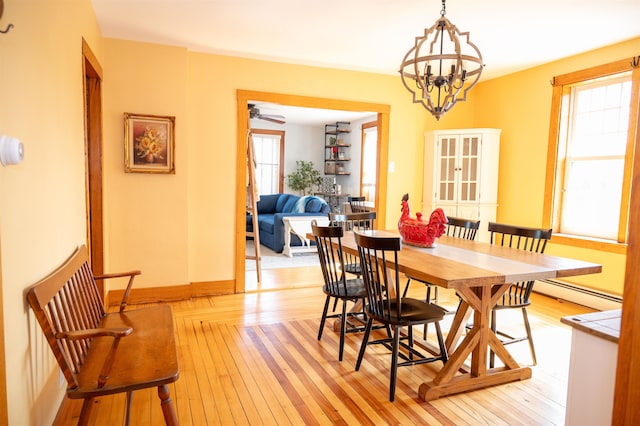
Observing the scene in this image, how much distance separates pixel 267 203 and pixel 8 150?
7.17m

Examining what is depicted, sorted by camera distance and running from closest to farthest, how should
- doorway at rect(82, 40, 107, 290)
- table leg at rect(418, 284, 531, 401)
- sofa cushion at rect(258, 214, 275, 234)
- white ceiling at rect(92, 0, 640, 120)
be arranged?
table leg at rect(418, 284, 531, 401) → white ceiling at rect(92, 0, 640, 120) → doorway at rect(82, 40, 107, 290) → sofa cushion at rect(258, 214, 275, 234)

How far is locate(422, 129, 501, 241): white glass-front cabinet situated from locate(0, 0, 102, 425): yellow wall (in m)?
3.96

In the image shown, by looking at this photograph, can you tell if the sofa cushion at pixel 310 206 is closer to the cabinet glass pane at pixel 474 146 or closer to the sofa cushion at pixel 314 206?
the sofa cushion at pixel 314 206

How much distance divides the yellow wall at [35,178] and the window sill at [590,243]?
4.38 meters

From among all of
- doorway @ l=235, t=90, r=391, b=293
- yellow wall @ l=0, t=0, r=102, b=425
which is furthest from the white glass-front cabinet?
yellow wall @ l=0, t=0, r=102, b=425

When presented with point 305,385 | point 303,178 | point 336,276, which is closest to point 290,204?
point 303,178

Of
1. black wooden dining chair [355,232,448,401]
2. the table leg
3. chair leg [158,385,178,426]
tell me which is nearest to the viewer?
chair leg [158,385,178,426]

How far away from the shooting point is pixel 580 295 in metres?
4.19

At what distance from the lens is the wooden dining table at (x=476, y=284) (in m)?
2.21

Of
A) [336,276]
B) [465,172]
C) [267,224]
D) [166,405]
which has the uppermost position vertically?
[465,172]

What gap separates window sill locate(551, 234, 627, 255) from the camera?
3856 millimetres

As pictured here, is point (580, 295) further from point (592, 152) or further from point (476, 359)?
point (476, 359)

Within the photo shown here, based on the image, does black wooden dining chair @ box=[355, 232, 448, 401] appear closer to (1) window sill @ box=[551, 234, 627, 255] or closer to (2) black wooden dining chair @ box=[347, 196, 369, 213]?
(1) window sill @ box=[551, 234, 627, 255]

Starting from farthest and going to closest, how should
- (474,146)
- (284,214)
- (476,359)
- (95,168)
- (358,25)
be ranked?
(284,214) < (474,146) < (95,168) < (358,25) < (476,359)
